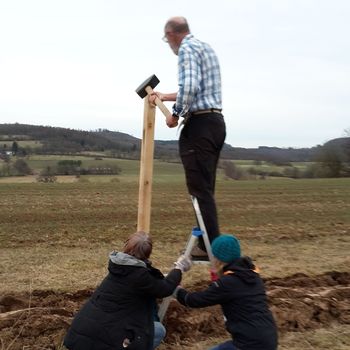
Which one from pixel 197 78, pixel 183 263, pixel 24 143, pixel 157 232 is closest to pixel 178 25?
pixel 197 78

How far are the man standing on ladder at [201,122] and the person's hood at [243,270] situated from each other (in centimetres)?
44

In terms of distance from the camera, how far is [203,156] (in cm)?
459

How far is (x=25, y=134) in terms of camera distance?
63.7 meters

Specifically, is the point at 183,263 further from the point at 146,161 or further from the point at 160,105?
the point at 160,105

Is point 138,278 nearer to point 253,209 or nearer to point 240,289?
point 240,289

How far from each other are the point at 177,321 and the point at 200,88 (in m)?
2.43

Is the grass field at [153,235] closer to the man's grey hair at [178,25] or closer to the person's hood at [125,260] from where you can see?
the person's hood at [125,260]

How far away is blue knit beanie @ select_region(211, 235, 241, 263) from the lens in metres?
4.21

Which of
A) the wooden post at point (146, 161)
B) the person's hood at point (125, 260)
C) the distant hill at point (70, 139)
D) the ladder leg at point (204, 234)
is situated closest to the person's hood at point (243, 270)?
the ladder leg at point (204, 234)

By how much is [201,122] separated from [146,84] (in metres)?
0.66

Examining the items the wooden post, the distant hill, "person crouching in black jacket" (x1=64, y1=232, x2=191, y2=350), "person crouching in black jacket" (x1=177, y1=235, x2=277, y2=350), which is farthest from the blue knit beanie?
the distant hill

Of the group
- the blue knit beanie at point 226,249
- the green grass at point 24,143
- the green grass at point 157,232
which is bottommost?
the green grass at point 157,232

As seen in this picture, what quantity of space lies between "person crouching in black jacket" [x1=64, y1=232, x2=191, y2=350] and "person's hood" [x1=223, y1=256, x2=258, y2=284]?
0.52m

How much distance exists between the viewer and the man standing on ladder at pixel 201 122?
4.56m
